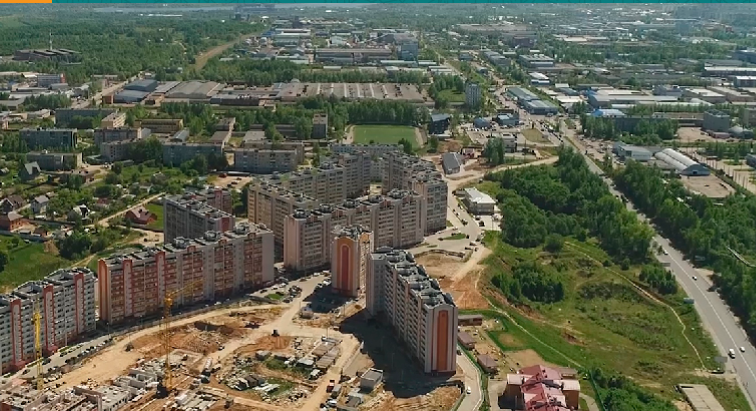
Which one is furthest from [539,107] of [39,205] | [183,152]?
[39,205]

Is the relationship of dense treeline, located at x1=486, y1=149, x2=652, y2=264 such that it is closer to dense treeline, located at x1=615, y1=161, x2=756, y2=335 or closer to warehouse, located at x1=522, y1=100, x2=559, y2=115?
dense treeline, located at x1=615, y1=161, x2=756, y2=335

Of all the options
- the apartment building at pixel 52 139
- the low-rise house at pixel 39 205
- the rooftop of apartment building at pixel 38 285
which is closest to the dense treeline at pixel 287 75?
the apartment building at pixel 52 139

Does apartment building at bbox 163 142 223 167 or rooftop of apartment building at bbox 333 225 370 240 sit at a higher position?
rooftop of apartment building at bbox 333 225 370 240

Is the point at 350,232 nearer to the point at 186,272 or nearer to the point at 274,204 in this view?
the point at 186,272

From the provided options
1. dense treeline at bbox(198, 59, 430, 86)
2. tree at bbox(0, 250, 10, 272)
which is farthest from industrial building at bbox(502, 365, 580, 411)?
dense treeline at bbox(198, 59, 430, 86)

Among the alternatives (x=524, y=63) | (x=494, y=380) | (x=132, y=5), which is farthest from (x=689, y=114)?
(x=132, y=5)

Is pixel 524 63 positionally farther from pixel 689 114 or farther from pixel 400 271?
pixel 400 271
